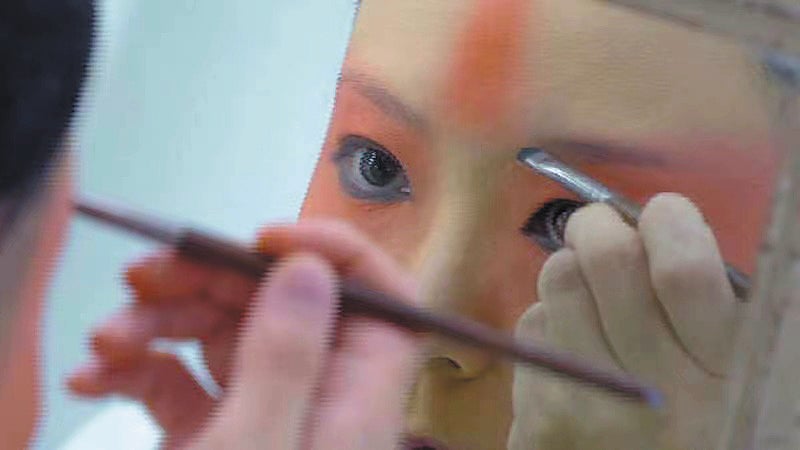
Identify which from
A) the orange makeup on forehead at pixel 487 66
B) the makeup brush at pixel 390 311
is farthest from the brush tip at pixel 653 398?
the orange makeup on forehead at pixel 487 66

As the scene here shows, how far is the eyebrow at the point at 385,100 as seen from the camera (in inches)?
15.4

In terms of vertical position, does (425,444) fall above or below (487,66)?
below

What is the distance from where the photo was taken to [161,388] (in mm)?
318

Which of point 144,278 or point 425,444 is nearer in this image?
point 144,278

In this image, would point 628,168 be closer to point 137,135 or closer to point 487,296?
point 487,296

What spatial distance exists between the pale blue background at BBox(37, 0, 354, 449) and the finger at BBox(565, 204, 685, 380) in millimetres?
100

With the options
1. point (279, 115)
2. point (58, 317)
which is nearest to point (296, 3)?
point (279, 115)

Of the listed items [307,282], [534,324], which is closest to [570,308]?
[534,324]

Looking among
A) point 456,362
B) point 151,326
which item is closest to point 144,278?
point 151,326

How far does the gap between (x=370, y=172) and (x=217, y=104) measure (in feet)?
0.21

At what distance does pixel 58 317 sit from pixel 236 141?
106 millimetres

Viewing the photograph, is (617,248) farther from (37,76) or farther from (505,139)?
(37,76)

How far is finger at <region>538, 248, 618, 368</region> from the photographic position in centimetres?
36

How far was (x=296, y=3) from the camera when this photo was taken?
0.42 metres
